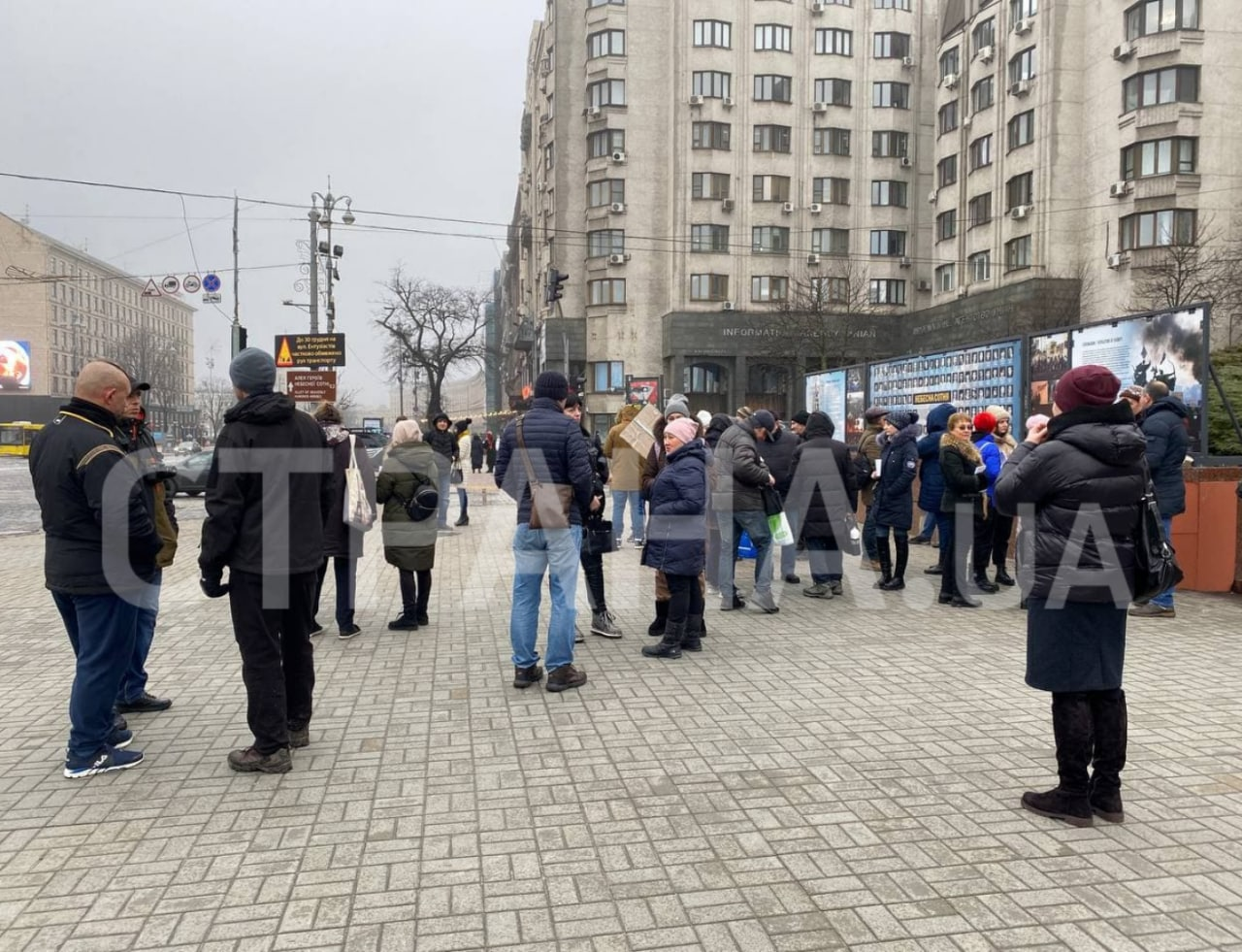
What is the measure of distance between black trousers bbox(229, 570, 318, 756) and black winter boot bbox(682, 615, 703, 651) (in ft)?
10.7

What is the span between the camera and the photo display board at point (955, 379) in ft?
40.0

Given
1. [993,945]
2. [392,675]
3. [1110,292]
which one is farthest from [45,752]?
[1110,292]

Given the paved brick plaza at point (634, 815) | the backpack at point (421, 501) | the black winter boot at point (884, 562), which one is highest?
the backpack at point (421, 501)

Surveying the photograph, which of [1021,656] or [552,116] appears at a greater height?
[552,116]

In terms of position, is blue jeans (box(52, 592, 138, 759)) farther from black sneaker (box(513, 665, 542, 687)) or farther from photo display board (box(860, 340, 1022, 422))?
photo display board (box(860, 340, 1022, 422))

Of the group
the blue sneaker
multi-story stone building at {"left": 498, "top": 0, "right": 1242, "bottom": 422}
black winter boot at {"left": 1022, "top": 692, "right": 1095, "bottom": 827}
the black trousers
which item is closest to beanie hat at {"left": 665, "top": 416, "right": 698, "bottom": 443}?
the black trousers

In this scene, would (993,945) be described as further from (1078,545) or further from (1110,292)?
(1110,292)

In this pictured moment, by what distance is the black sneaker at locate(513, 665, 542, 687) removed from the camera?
6066 millimetres

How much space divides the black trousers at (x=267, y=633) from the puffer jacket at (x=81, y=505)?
0.57m

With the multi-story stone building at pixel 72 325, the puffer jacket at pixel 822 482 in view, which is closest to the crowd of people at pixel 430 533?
the puffer jacket at pixel 822 482

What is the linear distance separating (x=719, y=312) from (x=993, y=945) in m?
47.9

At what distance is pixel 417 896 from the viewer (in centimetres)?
332

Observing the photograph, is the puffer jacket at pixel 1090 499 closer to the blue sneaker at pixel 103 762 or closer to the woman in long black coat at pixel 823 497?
the blue sneaker at pixel 103 762

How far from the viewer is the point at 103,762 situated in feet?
15.1
